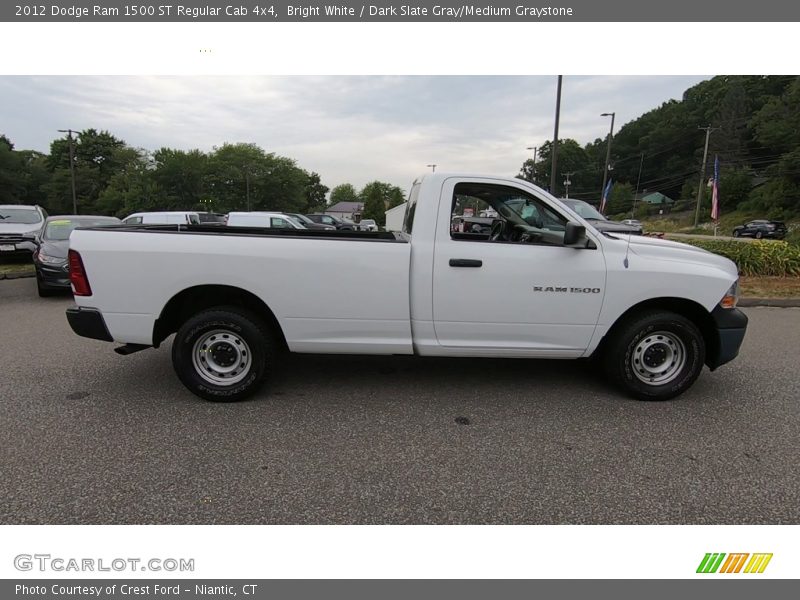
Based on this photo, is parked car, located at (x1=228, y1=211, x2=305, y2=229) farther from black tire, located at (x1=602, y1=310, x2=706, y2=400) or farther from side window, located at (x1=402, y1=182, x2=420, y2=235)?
black tire, located at (x1=602, y1=310, x2=706, y2=400)

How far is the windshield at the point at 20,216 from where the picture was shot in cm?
1242

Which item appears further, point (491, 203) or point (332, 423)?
point (491, 203)

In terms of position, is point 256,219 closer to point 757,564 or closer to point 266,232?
point 266,232

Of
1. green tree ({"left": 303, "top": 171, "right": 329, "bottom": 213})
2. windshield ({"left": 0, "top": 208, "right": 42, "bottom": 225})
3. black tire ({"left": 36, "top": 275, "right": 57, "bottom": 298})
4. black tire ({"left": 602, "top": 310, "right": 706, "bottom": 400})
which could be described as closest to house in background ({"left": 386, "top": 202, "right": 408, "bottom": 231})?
black tire ({"left": 602, "top": 310, "right": 706, "bottom": 400})

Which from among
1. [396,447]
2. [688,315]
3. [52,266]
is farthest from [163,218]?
[688,315]

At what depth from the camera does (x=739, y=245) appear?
450 inches

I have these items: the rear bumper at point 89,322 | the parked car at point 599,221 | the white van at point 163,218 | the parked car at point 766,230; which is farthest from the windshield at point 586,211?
the parked car at point 766,230

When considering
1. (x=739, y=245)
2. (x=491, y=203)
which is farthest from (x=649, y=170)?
(x=491, y=203)

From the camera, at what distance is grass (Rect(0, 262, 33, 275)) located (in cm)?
1075

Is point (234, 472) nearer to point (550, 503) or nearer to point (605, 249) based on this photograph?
point (550, 503)

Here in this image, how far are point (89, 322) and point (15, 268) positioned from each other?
33.8ft

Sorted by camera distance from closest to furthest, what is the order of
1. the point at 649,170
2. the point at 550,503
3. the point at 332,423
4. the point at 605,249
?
1. the point at 550,503
2. the point at 332,423
3. the point at 605,249
4. the point at 649,170

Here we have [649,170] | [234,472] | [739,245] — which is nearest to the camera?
[234,472]

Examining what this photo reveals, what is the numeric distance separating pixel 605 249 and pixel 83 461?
414 cm
